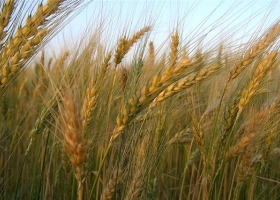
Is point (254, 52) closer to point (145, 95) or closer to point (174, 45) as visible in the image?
point (174, 45)

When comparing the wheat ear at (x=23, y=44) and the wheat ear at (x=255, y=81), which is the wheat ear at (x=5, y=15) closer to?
the wheat ear at (x=23, y=44)

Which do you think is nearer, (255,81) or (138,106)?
(138,106)

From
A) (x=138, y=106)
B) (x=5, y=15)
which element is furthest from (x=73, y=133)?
(x=5, y=15)

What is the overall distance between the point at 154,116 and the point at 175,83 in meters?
0.40

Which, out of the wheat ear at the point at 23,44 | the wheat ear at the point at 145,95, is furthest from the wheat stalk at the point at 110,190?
the wheat ear at the point at 23,44

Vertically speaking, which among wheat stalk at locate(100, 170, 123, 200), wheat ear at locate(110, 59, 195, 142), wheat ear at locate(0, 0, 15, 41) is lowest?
wheat stalk at locate(100, 170, 123, 200)

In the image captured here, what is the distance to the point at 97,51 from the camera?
161 cm

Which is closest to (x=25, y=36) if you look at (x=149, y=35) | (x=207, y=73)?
(x=207, y=73)

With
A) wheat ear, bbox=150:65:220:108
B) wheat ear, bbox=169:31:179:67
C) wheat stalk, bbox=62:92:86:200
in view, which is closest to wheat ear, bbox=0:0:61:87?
wheat stalk, bbox=62:92:86:200

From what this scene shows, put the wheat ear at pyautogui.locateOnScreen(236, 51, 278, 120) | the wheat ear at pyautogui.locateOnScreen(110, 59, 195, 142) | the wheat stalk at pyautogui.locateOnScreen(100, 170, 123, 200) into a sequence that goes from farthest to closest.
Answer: the wheat ear at pyautogui.locateOnScreen(236, 51, 278, 120), the wheat stalk at pyautogui.locateOnScreen(100, 170, 123, 200), the wheat ear at pyautogui.locateOnScreen(110, 59, 195, 142)

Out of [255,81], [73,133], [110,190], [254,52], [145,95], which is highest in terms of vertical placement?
[254,52]

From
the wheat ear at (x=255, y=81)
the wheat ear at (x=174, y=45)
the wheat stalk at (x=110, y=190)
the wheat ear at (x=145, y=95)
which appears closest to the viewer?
the wheat ear at (x=145, y=95)

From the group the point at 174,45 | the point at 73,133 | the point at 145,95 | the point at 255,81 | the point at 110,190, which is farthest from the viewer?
the point at 174,45

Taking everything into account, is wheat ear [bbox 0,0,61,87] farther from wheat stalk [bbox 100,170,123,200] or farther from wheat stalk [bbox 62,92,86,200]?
wheat stalk [bbox 100,170,123,200]
